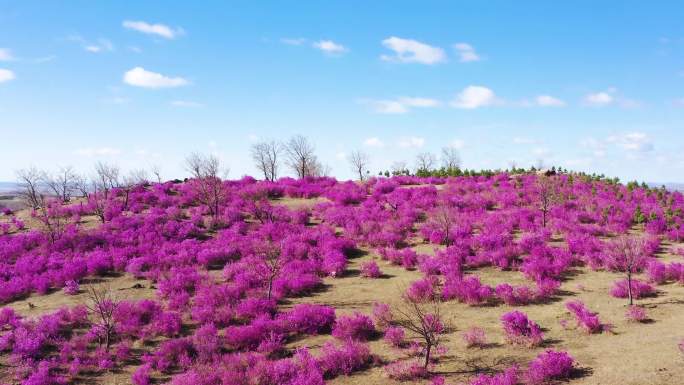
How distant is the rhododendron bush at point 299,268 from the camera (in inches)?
435

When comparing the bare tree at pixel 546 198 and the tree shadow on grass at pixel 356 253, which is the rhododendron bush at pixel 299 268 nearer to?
the tree shadow on grass at pixel 356 253

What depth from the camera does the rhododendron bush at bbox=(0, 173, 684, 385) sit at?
1105cm

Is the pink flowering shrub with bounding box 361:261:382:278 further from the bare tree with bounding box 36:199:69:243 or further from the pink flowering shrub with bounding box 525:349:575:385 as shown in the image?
the bare tree with bounding box 36:199:69:243

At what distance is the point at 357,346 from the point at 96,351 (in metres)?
7.29

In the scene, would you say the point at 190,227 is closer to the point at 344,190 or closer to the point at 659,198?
the point at 344,190

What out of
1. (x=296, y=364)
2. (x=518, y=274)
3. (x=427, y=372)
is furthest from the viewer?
(x=518, y=274)

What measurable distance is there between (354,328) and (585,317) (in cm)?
612

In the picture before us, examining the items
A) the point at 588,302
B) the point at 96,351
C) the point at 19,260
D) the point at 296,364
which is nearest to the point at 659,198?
the point at 588,302

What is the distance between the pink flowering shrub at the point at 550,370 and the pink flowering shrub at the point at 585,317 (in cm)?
258

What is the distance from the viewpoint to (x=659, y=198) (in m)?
27.5

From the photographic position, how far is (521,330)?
1109cm

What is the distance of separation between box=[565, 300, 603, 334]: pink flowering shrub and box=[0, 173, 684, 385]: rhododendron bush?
0.05 metres

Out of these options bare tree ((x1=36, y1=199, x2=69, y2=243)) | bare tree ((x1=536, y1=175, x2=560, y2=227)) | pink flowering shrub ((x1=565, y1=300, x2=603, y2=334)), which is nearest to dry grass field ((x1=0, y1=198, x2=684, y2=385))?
pink flowering shrub ((x1=565, y1=300, x2=603, y2=334))

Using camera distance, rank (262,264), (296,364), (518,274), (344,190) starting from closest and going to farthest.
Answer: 1. (296,364)
2. (518,274)
3. (262,264)
4. (344,190)
